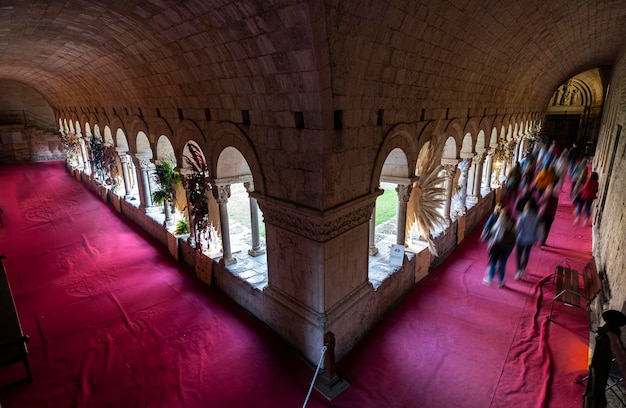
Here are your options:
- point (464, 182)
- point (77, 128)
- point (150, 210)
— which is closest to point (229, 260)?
point (150, 210)

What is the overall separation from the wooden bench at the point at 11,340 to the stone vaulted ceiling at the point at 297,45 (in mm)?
3594

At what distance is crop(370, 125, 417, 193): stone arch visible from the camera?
173 inches

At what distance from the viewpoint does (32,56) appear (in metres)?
8.13

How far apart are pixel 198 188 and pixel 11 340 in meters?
3.32

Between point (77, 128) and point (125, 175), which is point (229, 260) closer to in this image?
point (125, 175)

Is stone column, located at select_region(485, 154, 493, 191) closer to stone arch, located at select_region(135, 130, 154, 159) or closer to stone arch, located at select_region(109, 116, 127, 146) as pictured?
stone arch, located at select_region(135, 130, 154, 159)

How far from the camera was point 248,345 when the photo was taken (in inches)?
179

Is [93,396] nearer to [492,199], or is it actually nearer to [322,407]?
[322,407]

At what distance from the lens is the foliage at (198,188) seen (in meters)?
6.00

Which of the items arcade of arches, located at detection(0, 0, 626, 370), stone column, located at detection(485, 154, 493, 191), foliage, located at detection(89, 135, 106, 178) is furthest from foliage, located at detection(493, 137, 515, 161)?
foliage, located at detection(89, 135, 106, 178)

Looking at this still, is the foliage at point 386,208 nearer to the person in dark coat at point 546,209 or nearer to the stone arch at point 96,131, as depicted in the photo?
the person in dark coat at point 546,209

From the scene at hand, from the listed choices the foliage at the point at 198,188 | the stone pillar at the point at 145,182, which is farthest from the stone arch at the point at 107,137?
the foliage at the point at 198,188

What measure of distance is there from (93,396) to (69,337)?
4.62ft

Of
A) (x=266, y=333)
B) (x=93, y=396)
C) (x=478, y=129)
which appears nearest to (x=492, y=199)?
(x=478, y=129)
